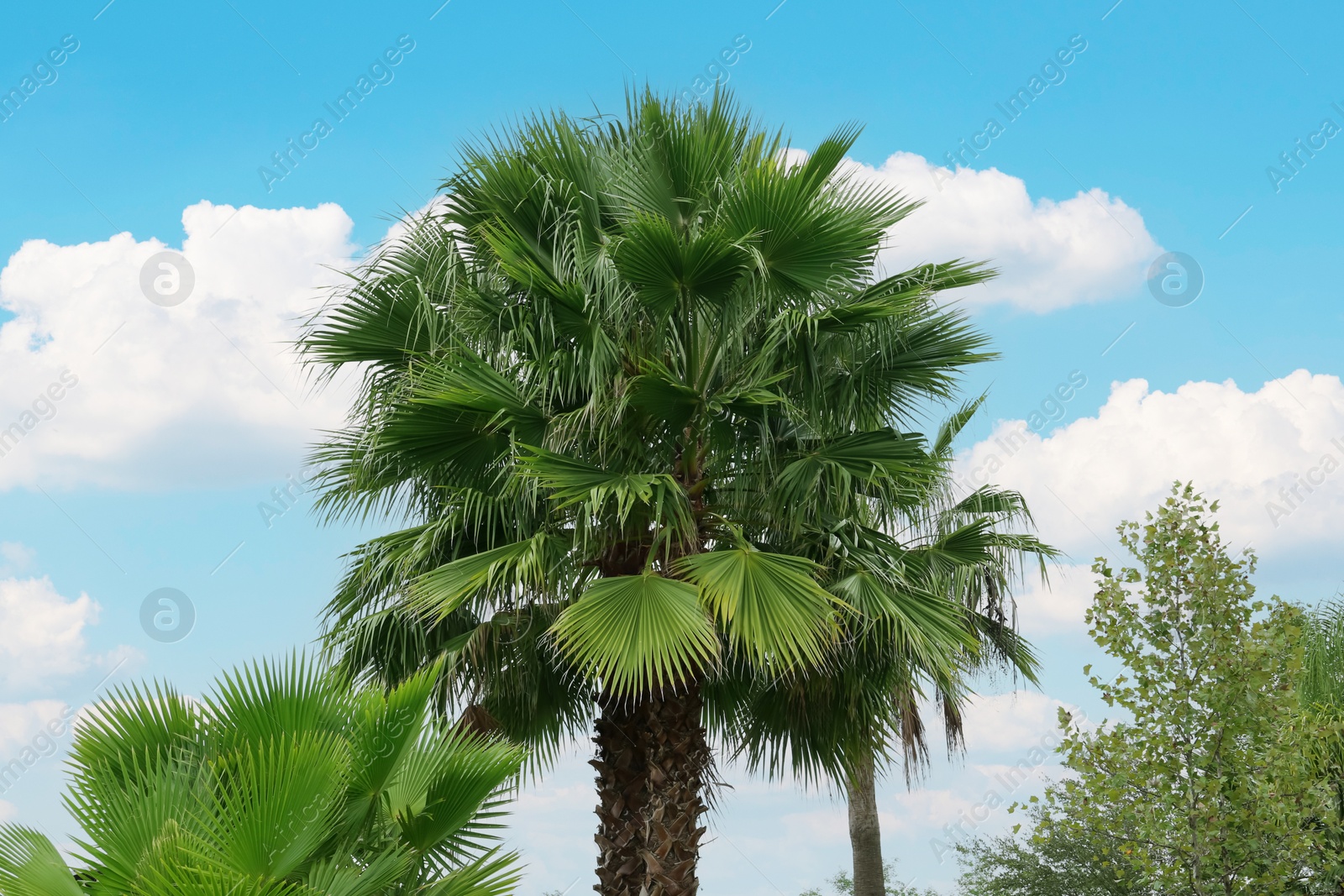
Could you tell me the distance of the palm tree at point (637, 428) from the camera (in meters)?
8.45

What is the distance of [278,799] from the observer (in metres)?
4.76

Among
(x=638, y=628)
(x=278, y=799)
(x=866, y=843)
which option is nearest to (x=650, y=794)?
(x=638, y=628)

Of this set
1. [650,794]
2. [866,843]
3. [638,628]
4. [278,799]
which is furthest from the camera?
[866,843]

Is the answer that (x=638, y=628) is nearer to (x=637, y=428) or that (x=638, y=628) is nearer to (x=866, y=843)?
(x=637, y=428)

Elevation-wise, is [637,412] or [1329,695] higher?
[637,412]

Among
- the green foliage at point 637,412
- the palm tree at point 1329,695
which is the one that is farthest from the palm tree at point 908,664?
the palm tree at point 1329,695

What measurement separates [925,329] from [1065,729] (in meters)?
3.54

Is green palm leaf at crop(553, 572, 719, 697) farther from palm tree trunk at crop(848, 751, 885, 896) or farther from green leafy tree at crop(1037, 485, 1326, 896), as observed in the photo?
palm tree trunk at crop(848, 751, 885, 896)

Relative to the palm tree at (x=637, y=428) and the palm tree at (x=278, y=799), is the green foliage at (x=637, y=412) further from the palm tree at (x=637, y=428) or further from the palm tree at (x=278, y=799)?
the palm tree at (x=278, y=799)

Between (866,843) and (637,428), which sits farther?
(866,843)

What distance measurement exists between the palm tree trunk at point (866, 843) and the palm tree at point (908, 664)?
1434mm

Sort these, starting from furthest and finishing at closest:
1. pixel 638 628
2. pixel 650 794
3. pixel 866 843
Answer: pixel 866 843
pixel 650 794
pixel 638 628

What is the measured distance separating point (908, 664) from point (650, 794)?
2247 millimetres

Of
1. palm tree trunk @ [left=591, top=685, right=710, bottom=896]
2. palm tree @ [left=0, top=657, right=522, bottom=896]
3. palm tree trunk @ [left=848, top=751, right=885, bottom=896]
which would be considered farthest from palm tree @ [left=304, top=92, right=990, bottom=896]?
palm tree trunk @ [left=848, top=751, right=885, bottom=896]
